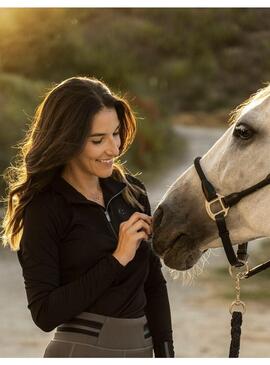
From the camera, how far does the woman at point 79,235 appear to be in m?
2.06

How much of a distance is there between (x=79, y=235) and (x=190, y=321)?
4.65 metres

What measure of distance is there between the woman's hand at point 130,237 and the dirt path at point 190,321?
369 centimetres

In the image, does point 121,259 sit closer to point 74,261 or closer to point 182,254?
point 74,261

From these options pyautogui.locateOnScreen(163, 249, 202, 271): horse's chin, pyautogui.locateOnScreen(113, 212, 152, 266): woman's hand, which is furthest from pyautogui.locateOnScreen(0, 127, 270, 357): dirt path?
pyautogui.locateOnScreen(113, 212, 152, 266): woman's hand

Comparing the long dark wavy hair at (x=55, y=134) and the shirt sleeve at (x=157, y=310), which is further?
the shirt sleeve at (x=157, y=310)

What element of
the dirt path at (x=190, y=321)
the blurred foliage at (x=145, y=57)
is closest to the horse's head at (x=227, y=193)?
the dirt path at (x=190, y=321)

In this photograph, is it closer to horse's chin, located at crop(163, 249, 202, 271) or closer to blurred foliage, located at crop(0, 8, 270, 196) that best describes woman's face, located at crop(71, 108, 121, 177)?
horse's chin, located at crop(163, 249, 202, 271)

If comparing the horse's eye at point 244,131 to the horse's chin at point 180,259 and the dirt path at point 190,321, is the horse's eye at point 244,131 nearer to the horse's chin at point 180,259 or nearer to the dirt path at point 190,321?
the horse's chin at point 180,259

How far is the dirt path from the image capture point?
228 inches

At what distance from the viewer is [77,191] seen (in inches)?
85.7

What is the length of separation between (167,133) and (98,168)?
34.9 ft

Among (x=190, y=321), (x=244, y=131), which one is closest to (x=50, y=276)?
(x=244, y=131)
